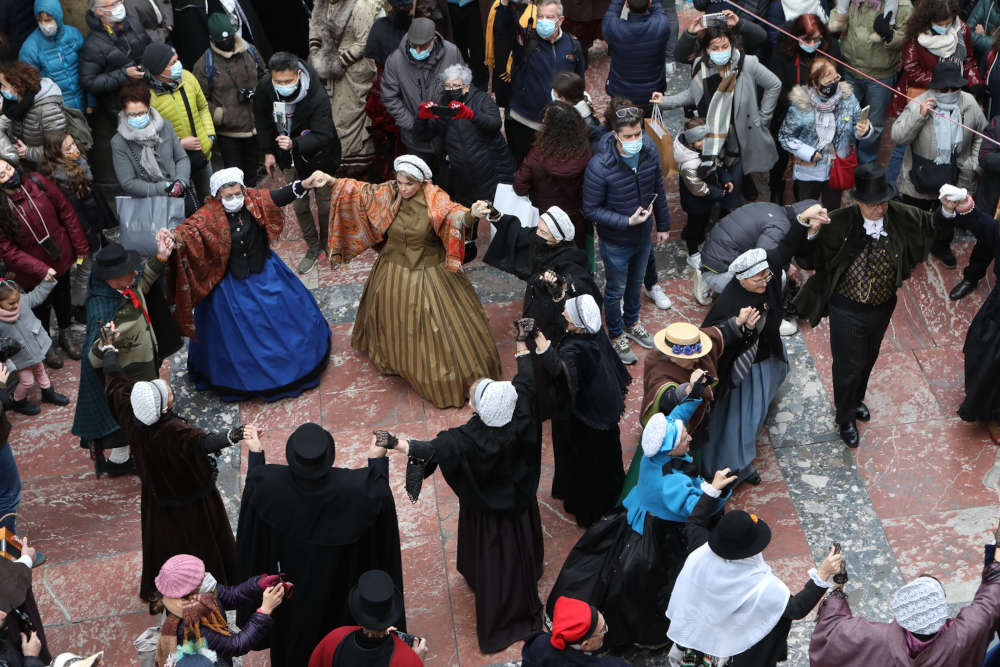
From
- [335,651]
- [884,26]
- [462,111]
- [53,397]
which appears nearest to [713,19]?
[884,26]

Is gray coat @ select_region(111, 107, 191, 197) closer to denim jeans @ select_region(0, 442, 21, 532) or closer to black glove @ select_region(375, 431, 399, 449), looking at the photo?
denim jeans @ select_region(0, 442, 21, 532)

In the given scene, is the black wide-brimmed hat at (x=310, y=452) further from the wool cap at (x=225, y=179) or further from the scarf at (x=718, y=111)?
the scarf at (x=718, y=111)

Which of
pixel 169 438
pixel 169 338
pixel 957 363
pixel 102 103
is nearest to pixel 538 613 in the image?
pixel 169 438

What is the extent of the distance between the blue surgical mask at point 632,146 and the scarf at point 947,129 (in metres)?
2.09

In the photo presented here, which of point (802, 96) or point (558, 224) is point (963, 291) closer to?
point (802, 96)

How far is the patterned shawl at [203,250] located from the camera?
7.46 metres

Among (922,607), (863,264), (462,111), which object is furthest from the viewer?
(462,111)

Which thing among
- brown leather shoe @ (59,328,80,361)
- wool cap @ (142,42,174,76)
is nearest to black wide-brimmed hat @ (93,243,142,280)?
brown leather shoe @ (59,328,80,361)

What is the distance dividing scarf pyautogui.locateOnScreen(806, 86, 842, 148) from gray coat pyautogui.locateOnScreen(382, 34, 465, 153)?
241 cm

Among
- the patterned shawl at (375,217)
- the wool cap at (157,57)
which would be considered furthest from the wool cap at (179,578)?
the wool cap at (157,57)

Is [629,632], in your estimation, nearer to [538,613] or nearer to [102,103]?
[538,613]

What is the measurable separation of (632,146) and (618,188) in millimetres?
288

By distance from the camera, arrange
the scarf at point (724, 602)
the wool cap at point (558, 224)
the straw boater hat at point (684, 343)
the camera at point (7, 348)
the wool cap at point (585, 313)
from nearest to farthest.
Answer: the scarf at point (724, 602), the straw boater hat at point (684, 343), the wool cap at point (585, 313), the camera at point (7, 348), the wool cap at point (558, 224)

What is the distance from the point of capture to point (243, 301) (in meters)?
7.82
